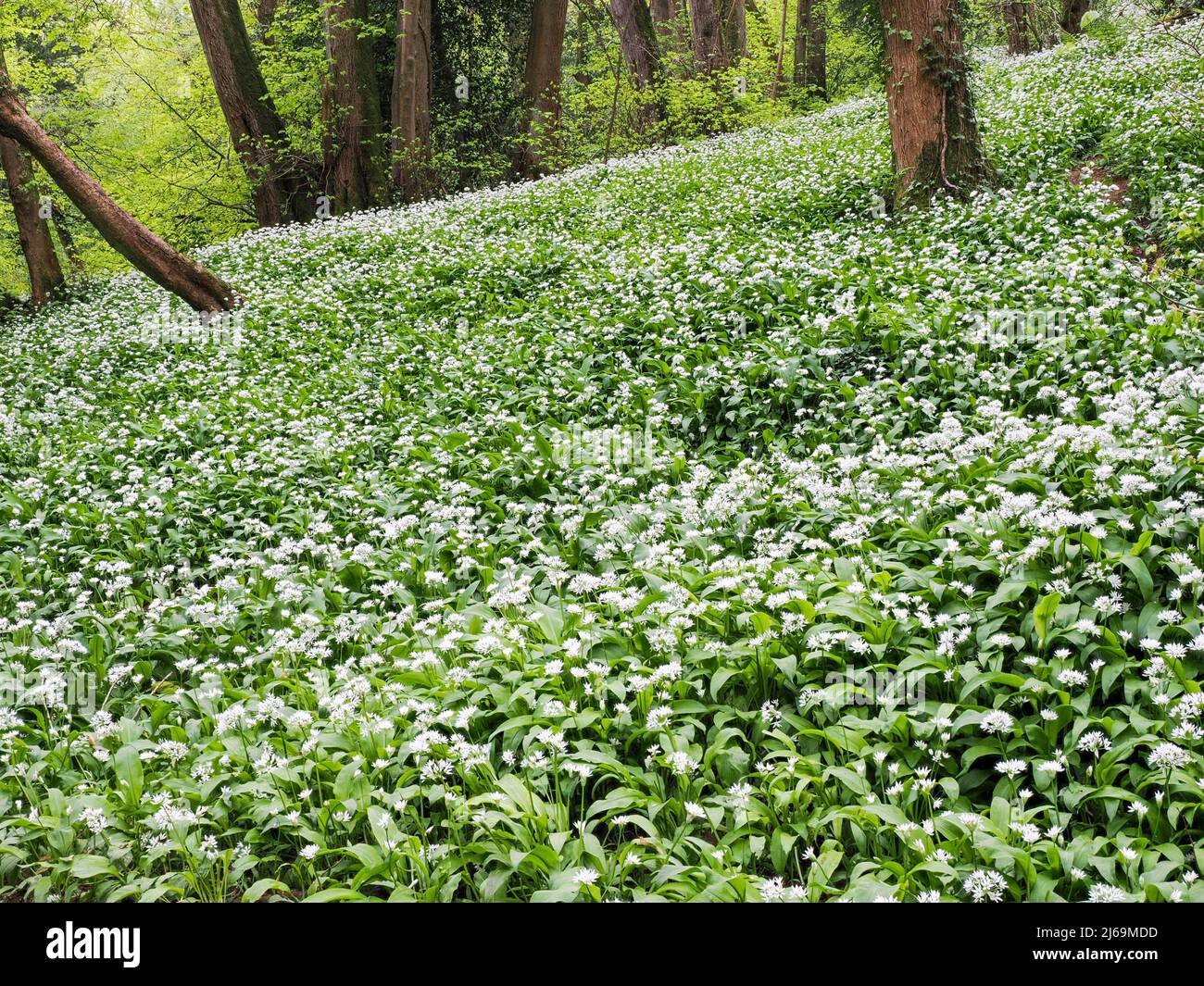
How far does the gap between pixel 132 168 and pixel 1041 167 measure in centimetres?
1982

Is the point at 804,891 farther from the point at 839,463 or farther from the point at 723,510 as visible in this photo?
the point at 839,463

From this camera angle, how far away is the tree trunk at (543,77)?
18359 millimetres

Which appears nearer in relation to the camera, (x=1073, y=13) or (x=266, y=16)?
(x=266, y=16)

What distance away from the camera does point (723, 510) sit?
4871 millimetres

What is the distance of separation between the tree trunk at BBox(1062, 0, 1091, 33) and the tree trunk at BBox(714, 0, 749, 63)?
888cm

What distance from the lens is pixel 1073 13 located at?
928 inches

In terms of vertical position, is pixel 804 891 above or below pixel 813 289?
below

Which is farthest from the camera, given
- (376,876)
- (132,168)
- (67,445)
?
(132,168)

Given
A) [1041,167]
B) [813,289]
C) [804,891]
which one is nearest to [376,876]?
[804,891]

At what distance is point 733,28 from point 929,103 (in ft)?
53.1

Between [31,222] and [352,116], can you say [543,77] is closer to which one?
[352,116]

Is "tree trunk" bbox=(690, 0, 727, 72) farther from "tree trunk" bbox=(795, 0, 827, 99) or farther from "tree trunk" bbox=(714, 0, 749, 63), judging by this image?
"tree trunk" bbox=(795, 0, 827, 99)
